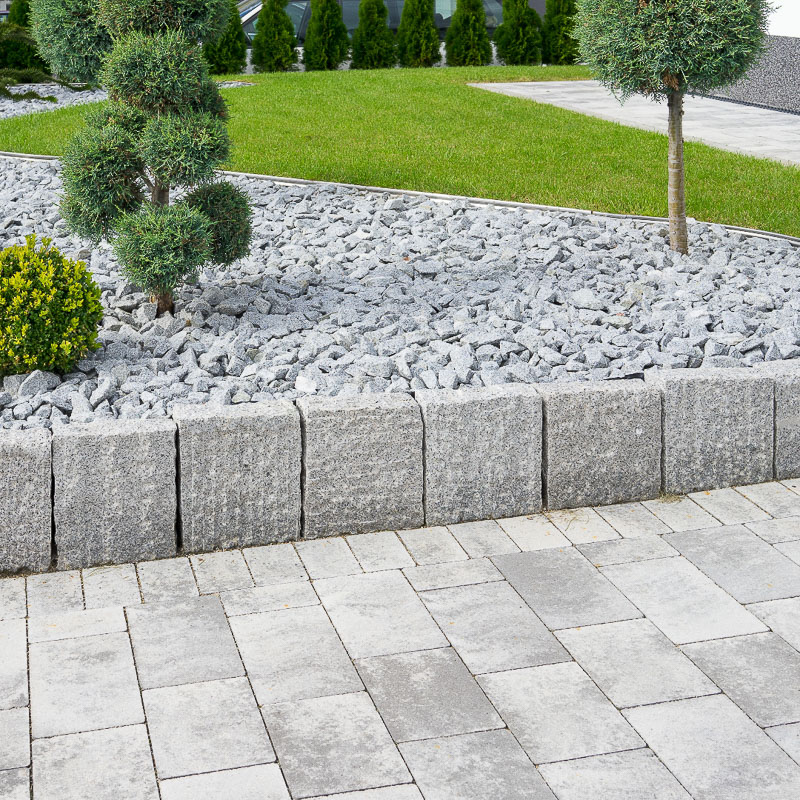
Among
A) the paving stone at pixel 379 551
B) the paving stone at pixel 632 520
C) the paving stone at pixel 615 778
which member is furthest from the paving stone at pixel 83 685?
the paving stone at pixel 632 520

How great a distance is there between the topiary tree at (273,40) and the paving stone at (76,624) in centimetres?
1657

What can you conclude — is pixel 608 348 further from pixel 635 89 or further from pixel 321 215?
pixel 321 215

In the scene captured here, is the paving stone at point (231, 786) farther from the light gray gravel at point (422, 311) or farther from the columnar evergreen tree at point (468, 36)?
the columnar evergreen tree at point (468, 36)

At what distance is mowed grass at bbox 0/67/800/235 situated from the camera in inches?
333

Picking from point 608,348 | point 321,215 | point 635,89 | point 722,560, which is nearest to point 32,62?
point 321,215

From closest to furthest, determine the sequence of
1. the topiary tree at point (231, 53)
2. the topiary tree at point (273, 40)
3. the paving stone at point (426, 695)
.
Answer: the paving stone at point (426, 695), the topiary tree at point (231, 53), the topiary tree at point (273, 40)

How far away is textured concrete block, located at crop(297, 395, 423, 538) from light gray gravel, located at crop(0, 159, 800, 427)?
400 millimetres

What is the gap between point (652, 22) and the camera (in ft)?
20.5

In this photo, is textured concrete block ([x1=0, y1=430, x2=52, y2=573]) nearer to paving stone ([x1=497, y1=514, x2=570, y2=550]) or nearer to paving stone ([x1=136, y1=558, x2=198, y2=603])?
paving stone ([x1=136, y1=558, x2=198, y2=603])

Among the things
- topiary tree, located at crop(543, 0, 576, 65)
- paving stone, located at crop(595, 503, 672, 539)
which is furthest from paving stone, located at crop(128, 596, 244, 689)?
topiary tree, located at crop(543, 0, 576, 65)

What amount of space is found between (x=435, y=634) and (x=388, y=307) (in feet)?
8.15

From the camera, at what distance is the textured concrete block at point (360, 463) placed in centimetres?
437

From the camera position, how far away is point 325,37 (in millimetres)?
19156

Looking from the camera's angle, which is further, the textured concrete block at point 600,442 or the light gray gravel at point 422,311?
the light gray gravel at point 422,311
